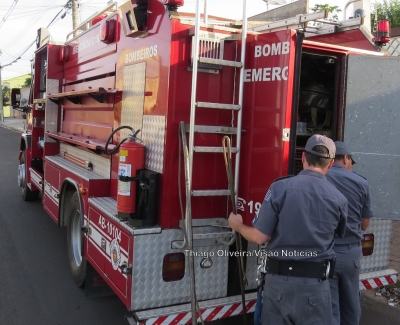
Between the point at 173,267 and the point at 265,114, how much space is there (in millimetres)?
1327

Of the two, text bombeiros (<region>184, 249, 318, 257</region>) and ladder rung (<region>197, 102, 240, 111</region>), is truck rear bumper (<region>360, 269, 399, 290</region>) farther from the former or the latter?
ladder rung (<region>197, 102, 240, 111</region>)

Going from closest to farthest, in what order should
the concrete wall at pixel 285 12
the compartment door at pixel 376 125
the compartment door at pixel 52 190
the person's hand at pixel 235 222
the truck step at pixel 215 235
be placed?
the person's hand at pixel 235 222, the truck step at pixel 215 235, the compartment door at pixel 376 125, the concrete wall at pixel 285 12, the compartment door at pixel 52 190

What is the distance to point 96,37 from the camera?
5.14 meters

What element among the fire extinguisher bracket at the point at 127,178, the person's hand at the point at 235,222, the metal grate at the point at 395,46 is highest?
the metal grate at the point at 395,46

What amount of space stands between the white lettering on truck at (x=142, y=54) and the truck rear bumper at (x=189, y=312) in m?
→ 1.93

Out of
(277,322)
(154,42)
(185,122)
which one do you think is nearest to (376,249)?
(277,322)

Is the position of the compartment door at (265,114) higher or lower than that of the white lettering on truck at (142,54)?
lower

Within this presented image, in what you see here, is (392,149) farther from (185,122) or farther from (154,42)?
(154,42)

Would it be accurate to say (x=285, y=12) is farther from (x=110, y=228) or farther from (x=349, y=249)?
(x=110, y=228)

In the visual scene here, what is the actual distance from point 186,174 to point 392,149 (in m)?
1.82

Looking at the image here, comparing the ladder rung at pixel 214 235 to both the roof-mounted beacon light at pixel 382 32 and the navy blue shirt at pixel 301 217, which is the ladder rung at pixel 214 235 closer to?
the navy blue shirt at pixel 301 217

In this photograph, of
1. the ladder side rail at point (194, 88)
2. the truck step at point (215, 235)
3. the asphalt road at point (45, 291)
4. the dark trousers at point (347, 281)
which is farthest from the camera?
the asphalt road at point (45, 291)

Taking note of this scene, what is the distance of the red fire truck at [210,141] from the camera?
3.25 m

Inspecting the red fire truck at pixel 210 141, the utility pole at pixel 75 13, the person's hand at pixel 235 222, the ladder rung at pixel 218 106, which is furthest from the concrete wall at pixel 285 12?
the utility pole at pixel 75 13
